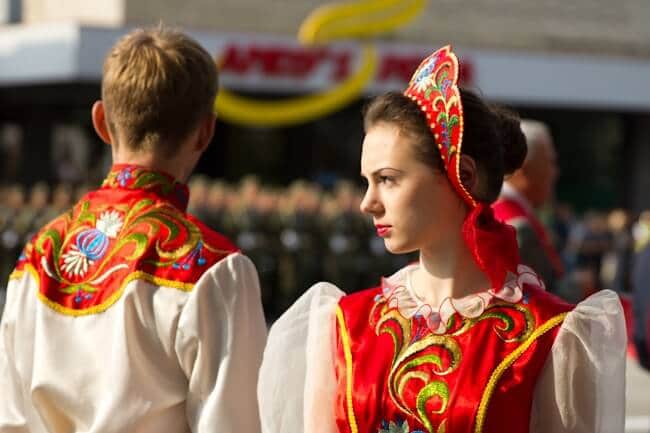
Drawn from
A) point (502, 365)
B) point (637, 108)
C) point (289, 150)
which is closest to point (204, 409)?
point (502, 365)

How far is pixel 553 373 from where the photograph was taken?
3.12m

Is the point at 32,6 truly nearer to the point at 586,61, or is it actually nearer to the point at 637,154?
the point at 586,61

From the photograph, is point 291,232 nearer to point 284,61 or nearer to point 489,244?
point 284,61

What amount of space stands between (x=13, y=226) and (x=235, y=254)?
14.3m

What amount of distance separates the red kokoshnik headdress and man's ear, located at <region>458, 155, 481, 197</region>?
2 cm

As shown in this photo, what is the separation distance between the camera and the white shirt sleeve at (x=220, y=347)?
3.10 metres

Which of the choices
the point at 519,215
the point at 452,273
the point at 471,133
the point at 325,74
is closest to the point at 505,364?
the point at 452,273

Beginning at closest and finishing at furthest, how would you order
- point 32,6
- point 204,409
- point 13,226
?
point 204,409 < point 13,226 < point 32,6

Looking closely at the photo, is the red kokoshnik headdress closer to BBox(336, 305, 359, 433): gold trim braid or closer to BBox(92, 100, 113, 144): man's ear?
BBox(336, 305, 359, 433): gold trim braid

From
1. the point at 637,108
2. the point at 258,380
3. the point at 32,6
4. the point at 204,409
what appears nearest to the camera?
the point at 204,409

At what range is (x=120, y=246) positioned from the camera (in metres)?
3.29

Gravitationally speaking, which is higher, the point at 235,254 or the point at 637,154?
the point at 235,254

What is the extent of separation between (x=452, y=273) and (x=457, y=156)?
27 centimetres

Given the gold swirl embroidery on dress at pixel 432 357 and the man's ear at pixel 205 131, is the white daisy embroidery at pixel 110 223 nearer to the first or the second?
the man's ear at pixel 205 131
